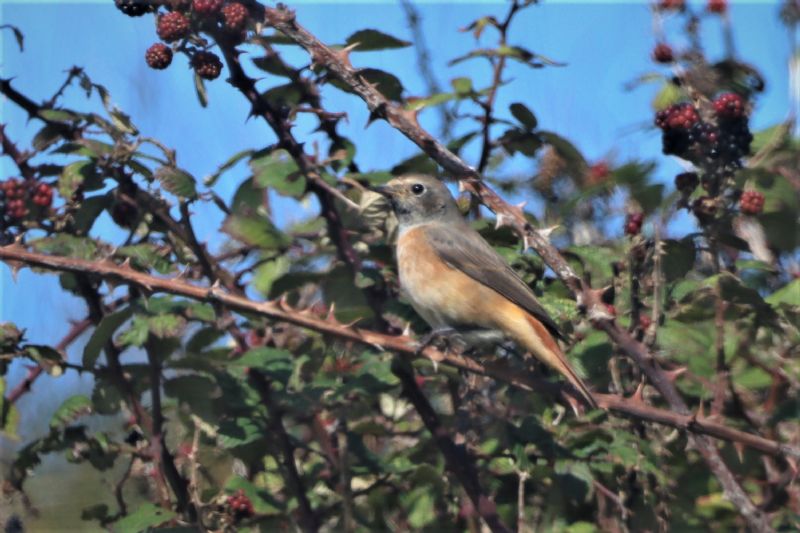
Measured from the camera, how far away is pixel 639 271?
9.87 feet

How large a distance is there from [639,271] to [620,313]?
1.02 feet

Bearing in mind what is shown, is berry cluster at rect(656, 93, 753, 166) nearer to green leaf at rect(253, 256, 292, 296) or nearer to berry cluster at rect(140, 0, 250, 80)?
berry cluster at rect(140, 0, 250, 80)

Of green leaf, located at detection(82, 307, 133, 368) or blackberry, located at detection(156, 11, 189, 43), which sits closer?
blackberry, located at detection(156, 11, 189, 43)

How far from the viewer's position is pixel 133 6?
2.74 metres

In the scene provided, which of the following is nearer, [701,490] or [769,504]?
[769,504]

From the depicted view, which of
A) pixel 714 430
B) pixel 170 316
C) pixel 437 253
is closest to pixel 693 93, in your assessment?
pixel 714 430

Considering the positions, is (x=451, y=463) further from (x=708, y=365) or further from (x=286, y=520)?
(x=708, y=365)

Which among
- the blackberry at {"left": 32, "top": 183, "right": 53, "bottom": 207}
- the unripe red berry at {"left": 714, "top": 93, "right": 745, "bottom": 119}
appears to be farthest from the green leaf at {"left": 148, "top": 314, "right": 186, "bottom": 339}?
the unripe red berry at {"left": 714, "top": 93, "right": 745, "bottom": 119}

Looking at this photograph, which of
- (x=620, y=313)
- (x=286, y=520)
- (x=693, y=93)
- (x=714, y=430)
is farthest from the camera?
(x=286, y=520)

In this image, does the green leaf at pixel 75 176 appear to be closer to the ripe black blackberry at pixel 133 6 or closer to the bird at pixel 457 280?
the ripe black blackberry at pixel 133 6

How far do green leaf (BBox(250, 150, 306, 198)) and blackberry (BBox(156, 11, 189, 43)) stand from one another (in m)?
0.64

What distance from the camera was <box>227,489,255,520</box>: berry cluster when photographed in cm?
319

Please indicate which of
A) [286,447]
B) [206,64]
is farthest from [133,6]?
[286,447]

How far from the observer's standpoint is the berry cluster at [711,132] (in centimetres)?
291
